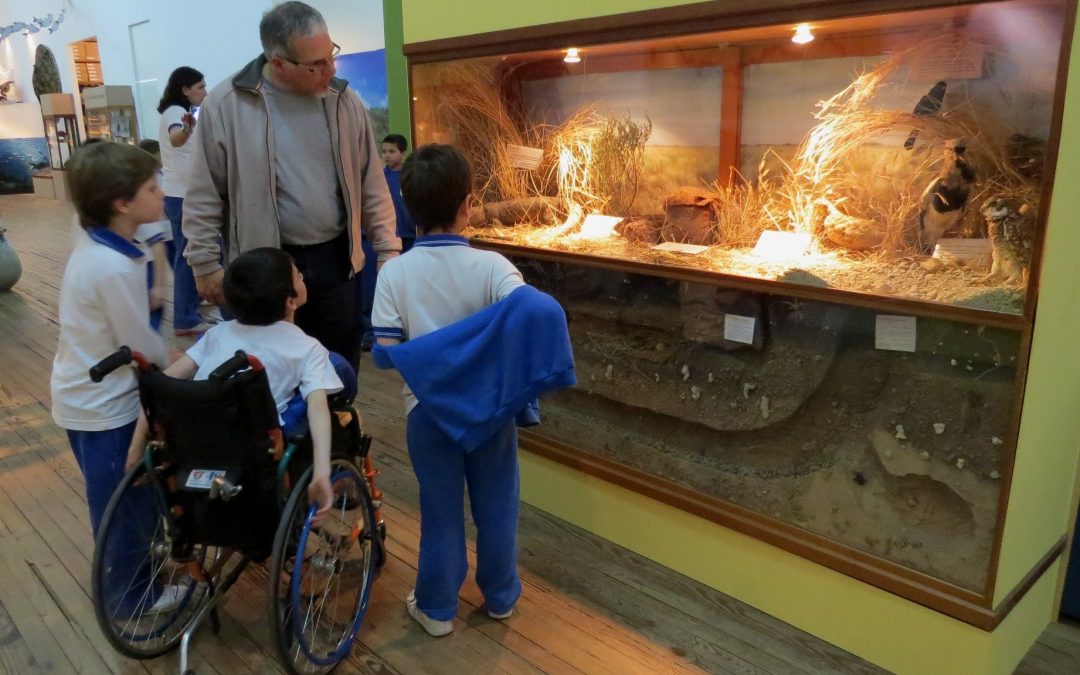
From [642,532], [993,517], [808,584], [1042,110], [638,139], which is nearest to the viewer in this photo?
[1042,110]

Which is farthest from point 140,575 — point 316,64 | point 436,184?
point 316,64

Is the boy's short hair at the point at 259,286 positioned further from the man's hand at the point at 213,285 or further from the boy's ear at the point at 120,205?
the man's hand at the point at 213,285

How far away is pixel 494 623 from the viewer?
233cm

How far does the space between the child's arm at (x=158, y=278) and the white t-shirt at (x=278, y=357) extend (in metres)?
0.31

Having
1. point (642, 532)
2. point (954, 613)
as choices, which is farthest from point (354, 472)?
point (954, 613)

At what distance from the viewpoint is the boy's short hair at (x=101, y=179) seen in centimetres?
200

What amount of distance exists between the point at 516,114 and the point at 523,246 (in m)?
0.73

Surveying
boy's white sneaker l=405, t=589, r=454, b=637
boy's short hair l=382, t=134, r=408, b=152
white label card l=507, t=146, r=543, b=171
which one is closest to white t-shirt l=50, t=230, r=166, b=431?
boy's white sneaker l=405, t=589, r=454, b=637

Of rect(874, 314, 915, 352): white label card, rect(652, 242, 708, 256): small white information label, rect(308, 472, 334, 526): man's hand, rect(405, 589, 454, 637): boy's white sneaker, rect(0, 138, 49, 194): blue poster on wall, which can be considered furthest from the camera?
rect(0, 138, 49, 194): blue poster on wall

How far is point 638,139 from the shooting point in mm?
3168

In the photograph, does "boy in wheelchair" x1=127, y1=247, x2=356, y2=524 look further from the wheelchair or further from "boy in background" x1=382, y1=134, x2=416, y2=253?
"boy in background" x1=382, y1=134, x2=416, y2=253

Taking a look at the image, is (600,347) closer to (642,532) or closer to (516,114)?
(642,532)

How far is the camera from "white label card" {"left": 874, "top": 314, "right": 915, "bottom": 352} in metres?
2.02

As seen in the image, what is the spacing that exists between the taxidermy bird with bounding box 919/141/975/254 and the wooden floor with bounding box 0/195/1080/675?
123cm
